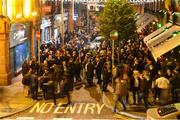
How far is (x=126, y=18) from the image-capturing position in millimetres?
33750

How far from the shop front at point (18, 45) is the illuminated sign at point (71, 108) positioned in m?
7.14

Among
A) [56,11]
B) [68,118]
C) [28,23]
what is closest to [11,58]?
[28,23]

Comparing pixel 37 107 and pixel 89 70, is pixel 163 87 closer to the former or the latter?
pixel 37 107

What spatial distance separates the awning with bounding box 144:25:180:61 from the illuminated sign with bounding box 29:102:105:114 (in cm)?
462

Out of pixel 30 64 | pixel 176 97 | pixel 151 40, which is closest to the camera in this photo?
pixel 176 97

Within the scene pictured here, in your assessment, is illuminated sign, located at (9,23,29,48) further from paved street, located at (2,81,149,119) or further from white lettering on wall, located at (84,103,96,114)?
white lettering on wall, located at (84,103,96,114)

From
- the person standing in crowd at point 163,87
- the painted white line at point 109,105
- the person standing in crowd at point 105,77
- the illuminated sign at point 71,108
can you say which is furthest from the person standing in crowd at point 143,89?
the person standing in crowd at point 105,77

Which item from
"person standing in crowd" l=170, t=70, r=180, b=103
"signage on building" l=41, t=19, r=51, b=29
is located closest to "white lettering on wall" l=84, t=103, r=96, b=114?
"person standing in crowd" l=170, t=70, r=180, b=103

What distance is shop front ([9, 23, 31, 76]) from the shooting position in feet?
89.5

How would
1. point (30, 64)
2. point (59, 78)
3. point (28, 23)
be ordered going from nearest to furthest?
point (59, 78) < point (30, 64) < point (28, 23)

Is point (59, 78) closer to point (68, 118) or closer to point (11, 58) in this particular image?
point (68, 118)

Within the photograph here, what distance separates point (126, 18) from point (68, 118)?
16.7 m

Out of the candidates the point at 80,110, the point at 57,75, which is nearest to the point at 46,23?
the point at 57,75

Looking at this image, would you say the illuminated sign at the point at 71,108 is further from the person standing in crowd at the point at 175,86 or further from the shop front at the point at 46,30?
the shop front at the point at 46,30
